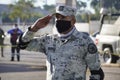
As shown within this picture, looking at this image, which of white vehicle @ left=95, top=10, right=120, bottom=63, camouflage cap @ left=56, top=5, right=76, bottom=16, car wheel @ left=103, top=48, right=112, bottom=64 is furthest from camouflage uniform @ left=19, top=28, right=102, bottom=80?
car wheel @ left=103, top=48, right=112, bottom=64

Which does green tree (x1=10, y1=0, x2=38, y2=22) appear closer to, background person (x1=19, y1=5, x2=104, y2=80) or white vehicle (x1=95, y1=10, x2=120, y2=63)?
white vehicle (x1=95, y1=10, x2=120, y2=63)

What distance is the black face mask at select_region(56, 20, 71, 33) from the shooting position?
5066mm

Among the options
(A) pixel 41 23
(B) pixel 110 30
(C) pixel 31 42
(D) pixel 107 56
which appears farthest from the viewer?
(D) pixel 107 56

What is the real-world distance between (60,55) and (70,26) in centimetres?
32

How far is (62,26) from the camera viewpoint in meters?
5.06

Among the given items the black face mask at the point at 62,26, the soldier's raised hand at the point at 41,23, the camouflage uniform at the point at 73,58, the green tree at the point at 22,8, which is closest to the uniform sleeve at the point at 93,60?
the camouflage uniform at the point at 73,58

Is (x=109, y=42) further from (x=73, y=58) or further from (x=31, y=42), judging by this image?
(x=73, y=58)

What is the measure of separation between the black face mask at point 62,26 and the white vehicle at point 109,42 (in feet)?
50.9

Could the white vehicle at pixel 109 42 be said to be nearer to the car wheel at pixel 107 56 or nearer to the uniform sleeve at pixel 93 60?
the car wheel at pixel 107 56

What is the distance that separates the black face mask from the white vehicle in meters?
15.5

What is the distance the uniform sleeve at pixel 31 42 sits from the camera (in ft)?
17.3

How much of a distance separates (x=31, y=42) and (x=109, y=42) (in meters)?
15.7

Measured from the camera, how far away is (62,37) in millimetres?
5102

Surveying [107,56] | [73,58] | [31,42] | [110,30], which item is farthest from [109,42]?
[73,58]
